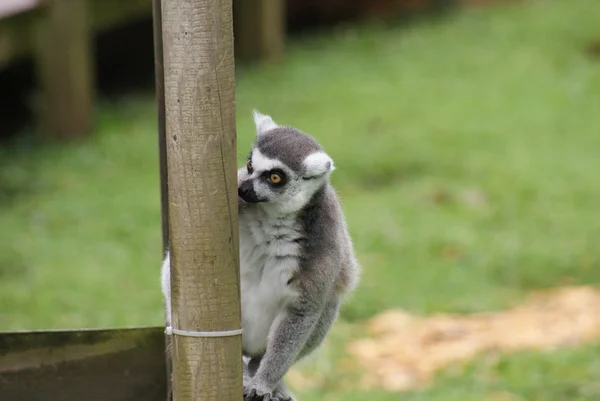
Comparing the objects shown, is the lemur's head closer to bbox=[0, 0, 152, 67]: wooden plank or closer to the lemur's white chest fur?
the lemur's white chest fur

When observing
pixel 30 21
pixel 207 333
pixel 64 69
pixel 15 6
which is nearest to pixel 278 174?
pixel 207 333

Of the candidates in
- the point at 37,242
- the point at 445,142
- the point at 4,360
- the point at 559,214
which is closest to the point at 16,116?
the point at 37,242

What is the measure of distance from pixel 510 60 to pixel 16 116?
4.87 m

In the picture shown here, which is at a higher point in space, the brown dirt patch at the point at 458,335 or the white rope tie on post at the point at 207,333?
the white rope tie on post at the point at 207,333

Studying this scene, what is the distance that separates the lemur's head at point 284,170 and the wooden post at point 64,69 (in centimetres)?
572

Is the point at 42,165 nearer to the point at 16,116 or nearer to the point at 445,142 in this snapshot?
the point at 16,116

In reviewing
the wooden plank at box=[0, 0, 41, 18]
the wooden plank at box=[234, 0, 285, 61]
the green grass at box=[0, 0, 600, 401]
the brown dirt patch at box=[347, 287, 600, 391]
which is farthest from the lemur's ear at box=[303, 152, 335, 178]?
the wooden plank at box=[234, 0, 285, 61]

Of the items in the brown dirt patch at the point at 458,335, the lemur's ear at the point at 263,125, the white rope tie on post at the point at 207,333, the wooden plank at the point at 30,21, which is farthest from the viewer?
the wooden plank at the point at 30,21

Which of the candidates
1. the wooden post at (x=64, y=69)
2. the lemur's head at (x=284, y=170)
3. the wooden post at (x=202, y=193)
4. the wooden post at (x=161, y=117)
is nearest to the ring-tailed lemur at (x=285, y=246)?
the lemur's head at (x=284, y=170)

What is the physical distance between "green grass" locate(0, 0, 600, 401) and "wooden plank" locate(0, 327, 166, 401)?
225cm

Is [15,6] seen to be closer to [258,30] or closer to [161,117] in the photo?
[258,30]

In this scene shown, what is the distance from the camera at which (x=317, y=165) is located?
118 inches

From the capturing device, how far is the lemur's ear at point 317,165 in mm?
2996

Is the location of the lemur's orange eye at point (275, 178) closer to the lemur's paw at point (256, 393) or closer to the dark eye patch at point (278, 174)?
the dark eye patch at point (278, 174)
